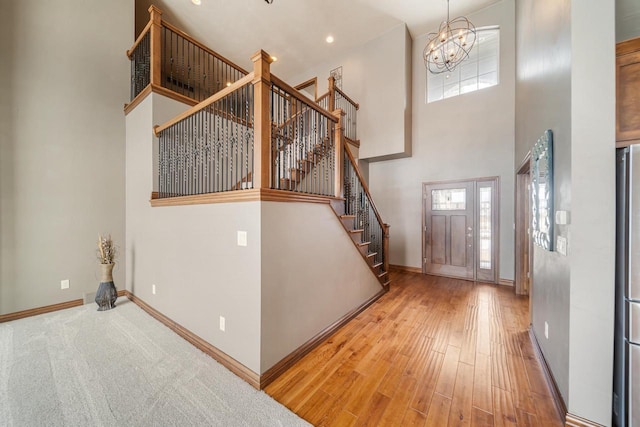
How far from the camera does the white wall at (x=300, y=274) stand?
1879 millimetres

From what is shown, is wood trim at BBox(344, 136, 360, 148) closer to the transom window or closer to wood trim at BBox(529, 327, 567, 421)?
the transom window

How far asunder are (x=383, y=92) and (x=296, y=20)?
240 cm

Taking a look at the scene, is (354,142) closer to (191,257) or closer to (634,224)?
(191,257)

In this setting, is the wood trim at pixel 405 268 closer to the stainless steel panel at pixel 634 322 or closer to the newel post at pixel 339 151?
the newel post at pixel 339 151

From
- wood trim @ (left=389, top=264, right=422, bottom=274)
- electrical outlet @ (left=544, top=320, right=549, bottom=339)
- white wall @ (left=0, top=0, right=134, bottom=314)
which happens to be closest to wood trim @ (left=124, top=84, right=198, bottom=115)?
white wall @ (left=0, top=0, right=134, bottom=314)

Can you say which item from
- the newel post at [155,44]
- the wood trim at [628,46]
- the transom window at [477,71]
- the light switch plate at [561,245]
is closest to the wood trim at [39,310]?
the newel post at [155,44]

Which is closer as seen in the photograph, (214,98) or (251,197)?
(251,197)

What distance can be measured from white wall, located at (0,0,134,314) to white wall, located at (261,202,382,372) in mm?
3322

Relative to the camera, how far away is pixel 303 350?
2.19 metres

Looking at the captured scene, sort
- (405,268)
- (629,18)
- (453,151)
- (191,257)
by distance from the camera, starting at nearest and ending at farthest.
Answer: (629,18) < (191,257) < (453,151) < (405,268)

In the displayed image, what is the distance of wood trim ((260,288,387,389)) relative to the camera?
6.11ft

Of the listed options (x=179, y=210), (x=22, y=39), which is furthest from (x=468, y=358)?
(x=22, y=39)

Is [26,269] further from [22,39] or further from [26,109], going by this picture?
[22,39]

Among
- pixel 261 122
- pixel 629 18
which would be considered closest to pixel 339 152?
pixel 261 122
